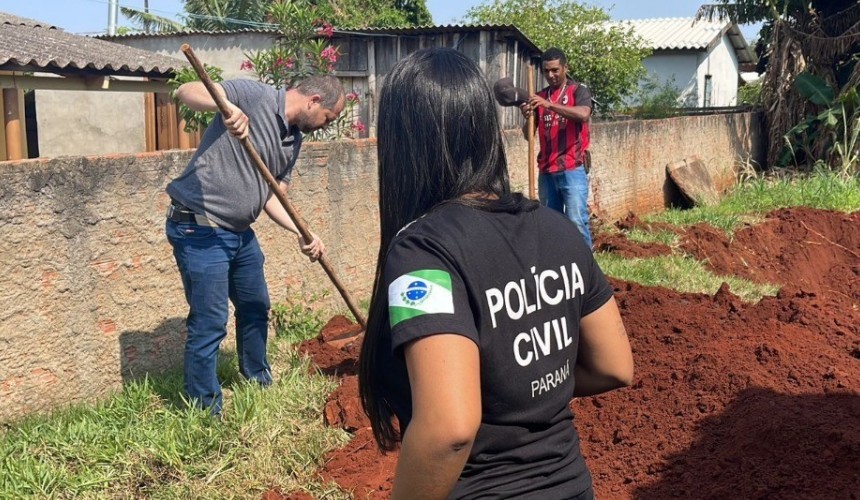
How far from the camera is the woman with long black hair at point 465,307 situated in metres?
1.60

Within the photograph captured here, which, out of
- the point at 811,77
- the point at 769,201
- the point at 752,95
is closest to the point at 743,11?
the point at 811,77

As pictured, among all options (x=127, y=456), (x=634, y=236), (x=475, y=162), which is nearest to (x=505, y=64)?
(x=634, y=236)

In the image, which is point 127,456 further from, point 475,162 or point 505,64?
point 505,64

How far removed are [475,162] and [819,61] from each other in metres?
14.8

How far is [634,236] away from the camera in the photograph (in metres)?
9.65

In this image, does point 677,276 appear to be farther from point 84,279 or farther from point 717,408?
point 84,279

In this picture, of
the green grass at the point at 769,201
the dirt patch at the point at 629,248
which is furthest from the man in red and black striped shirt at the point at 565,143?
the green grass at the point at 769,201

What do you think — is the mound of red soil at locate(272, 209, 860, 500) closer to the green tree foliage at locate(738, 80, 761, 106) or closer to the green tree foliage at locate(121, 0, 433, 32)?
the green tree foliage at locate(738, 80, 761, 106)

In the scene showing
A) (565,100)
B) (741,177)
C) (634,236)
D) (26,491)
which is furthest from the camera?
(741,177)

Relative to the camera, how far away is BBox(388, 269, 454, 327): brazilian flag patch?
1.60 meters

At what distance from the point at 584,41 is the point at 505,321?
67.1 ft

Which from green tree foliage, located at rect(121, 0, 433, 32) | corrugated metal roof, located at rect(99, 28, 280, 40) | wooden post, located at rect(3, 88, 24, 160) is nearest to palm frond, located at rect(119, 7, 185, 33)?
green tree foliage, located at rect(121, 0, 433, 32)

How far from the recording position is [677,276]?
7.75m

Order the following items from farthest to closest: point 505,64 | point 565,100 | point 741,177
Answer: point 505,64 → point 741,177 → point 565,100
